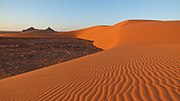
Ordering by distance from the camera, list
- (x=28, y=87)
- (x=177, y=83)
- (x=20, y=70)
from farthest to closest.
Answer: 1. (x=20, y=70)
2. (x=28, y=87)
3. (x=177, y=83)

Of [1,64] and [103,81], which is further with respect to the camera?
[1,64]

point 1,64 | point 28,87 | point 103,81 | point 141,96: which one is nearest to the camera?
point 141,96

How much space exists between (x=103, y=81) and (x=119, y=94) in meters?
1.39

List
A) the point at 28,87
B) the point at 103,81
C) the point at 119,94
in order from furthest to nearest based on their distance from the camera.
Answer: the point at 28,87 < the point at 103,81 < the point at 119,94

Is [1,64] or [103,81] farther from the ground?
[103,81]

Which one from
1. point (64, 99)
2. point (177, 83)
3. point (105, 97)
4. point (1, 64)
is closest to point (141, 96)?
point (105, 97)

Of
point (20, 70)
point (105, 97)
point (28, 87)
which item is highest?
point (105, 97)

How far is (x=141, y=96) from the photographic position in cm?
423

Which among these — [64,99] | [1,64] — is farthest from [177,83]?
[1,64]

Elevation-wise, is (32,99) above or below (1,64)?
above

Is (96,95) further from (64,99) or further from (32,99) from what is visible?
(32,99)

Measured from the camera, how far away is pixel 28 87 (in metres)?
6.27

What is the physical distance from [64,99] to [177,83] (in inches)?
106

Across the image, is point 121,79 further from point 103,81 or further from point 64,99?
point 64,99
